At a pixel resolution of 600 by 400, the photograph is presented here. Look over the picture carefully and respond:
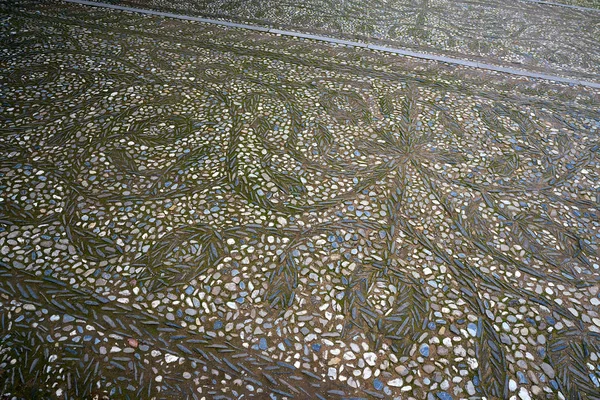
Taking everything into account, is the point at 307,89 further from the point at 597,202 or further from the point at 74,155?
the point at 597,202

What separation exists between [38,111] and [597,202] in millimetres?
3000

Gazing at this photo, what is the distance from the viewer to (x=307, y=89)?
2664mm

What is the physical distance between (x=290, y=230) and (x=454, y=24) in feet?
9.69

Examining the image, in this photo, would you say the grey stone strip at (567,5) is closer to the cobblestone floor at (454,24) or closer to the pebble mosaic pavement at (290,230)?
the cobblestone floor at (454,24)

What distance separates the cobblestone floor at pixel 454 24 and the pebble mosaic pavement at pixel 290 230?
43 centimetres

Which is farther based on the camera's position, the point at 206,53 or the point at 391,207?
the point at 206,53

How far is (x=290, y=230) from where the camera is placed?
1759 millimetres

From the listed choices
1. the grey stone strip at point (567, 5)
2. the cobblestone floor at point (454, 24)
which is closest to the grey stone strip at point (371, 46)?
the cobblestone floor at point (454, 24)

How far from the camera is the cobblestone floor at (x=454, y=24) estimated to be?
319 centimetres

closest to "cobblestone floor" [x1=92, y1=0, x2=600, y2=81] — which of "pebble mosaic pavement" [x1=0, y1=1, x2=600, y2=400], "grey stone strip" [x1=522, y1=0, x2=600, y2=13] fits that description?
"grey stone strip" [x1=522, y1=0, x2=600, y2=13]

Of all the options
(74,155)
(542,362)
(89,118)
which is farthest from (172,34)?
(542,362)

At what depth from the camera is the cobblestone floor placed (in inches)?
126

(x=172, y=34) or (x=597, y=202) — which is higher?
(x=172, y=34)

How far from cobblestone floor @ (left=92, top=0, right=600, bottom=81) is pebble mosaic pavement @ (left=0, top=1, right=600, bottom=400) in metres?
0.43
